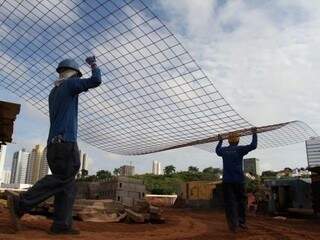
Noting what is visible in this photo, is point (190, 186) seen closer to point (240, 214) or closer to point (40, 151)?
→ point (240, 214)

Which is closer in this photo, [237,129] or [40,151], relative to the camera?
[237,129]

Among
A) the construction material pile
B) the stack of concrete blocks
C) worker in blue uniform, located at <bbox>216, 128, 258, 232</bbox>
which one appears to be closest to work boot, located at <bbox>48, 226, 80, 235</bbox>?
the construction material pile

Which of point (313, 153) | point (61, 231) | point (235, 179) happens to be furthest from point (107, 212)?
point (313, 153)

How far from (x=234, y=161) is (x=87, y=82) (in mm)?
2815

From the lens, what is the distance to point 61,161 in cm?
412

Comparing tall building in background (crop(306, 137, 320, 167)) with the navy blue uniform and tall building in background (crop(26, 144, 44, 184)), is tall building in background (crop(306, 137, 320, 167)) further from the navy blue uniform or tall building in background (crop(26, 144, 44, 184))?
tall building in background (crop(26, 144, 44, 184))

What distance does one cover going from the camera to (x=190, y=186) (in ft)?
66.5

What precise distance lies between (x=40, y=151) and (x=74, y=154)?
7736 cm

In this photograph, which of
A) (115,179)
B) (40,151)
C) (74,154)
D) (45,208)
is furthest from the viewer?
(40,151)

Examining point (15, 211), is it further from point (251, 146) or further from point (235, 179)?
point (251, 146)

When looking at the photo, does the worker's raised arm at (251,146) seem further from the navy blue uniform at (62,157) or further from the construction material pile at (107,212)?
the navy blue uniform at (62,157)

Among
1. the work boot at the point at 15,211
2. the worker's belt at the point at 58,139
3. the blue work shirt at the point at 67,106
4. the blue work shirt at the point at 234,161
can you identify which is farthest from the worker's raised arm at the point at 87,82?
the blue work shirt at the point at 234,161

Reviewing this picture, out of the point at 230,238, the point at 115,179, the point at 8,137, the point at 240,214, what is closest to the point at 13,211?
the point at 8,137

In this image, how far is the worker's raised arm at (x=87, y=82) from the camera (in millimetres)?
4164
